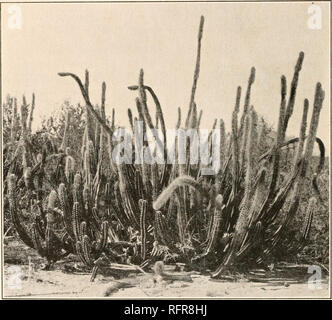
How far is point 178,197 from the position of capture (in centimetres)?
299

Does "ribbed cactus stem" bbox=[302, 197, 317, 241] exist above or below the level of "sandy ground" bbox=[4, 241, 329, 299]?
above

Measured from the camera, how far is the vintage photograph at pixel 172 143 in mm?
3014

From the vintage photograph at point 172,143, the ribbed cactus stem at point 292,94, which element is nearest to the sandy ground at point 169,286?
the vintage photograph at point 172,143

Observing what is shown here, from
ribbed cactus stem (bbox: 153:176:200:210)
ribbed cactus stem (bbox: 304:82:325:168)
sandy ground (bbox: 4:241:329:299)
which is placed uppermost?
ribbed cactus stem (bbox: 304:82:325:168)

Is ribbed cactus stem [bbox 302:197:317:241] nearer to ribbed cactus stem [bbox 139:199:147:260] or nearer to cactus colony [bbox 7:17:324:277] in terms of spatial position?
cactus colony [bbox 7:17:324:277]

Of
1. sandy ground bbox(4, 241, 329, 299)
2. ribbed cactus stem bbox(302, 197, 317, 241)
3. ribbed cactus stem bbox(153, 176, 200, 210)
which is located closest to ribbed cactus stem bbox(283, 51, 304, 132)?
ribbed cactus stem bbox(302, 197, 317, 241)

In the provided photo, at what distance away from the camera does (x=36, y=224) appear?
310 centimetres

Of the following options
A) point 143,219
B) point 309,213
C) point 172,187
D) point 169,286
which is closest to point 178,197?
point 172,187

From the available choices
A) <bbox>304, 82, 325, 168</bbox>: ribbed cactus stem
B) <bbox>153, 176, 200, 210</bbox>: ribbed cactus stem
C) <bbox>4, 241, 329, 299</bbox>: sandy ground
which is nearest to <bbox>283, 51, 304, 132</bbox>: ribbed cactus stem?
<bbox>304, 82, 325, 168</bbox>: ribbed cactus stem

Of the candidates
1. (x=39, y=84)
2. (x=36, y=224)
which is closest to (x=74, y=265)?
(x=36, y=224)

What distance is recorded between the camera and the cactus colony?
9.82 feet

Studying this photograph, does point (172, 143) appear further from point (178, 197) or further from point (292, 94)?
point (292, 94)

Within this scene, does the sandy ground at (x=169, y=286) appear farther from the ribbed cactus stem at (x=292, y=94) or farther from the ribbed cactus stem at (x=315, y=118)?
the ribbed cactus stem at (x=292, y=94)
